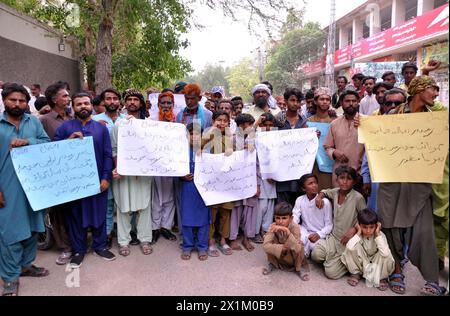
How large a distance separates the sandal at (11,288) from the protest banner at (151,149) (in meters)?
1.41

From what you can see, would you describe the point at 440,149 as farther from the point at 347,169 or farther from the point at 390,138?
the point at 347,169

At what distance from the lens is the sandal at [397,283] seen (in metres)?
3.11

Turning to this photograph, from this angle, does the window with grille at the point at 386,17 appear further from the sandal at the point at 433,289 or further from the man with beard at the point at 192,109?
the sandal at the point at 433,289

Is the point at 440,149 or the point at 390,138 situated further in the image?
the point at 390,138

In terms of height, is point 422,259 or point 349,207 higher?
point 349,207

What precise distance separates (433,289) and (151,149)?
310 centimetres

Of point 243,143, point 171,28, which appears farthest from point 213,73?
point 243,143

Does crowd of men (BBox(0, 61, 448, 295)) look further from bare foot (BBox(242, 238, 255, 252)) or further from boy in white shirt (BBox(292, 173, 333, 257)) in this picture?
boy in white shirt (BBox(292, 173, 333, 257))

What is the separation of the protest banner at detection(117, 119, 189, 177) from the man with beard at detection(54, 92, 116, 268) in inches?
7.2

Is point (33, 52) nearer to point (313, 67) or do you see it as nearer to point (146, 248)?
point (146, 248)

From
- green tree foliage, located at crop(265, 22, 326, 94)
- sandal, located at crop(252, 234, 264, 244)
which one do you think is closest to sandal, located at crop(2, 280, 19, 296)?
sandal, located at crop(252, 234, 264, 244)

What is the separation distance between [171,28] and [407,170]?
8748 mm

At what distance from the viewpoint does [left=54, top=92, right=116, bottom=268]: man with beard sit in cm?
361

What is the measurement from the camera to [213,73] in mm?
65750
